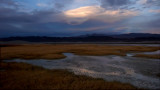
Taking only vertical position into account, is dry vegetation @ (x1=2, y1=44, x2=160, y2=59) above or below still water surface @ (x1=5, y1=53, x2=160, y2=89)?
above

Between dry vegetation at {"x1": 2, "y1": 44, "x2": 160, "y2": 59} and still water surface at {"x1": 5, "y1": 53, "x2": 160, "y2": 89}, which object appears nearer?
still water surface at {"x1": 5, "y1": 53, "x2": 160, "y2": 89}

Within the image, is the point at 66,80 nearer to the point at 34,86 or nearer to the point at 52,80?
the point at 52,80

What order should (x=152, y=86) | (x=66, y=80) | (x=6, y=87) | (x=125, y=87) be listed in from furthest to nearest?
(x=66, y=80) → (x=152, y=86) → (x=125, y=87) → (x=6, y=87)

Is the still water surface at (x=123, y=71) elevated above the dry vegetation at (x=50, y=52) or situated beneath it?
situated beneath

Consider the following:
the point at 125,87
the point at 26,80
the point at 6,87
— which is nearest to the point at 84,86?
the point at 125,87

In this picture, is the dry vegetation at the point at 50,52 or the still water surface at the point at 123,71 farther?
the dry vegetation at the point at 50,52

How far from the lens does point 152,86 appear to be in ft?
34.0

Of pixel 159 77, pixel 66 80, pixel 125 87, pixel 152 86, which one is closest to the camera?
pixel 125 87

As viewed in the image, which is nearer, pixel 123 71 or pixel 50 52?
pixel 123 71

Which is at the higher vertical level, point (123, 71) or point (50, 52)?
point (50, 52)

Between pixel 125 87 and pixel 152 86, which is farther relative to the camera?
pixel 152 86

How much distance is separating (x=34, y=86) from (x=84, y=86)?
12.8 feet

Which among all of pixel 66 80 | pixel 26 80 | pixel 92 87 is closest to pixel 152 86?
pixel 92 87

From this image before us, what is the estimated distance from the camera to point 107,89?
9344 mm
